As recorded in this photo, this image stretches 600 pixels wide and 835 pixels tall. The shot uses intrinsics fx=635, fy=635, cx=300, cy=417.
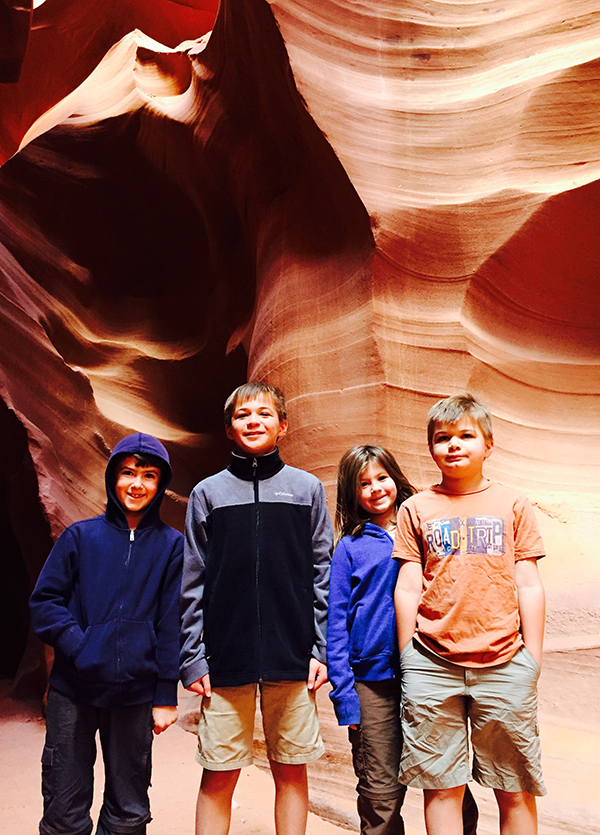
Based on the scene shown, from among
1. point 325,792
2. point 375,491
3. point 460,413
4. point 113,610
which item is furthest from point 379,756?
point 325,792

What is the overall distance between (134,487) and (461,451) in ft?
3.35

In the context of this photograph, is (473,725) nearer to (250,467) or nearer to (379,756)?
(379,756)

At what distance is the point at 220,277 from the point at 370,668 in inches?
166

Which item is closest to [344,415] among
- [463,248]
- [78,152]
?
[463,248]

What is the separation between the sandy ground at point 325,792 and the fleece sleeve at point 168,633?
1.06 m

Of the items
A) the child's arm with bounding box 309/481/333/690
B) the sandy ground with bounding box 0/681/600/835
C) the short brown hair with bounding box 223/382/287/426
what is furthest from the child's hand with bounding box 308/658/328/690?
the sandy ground with bounding box 0/681/600/835

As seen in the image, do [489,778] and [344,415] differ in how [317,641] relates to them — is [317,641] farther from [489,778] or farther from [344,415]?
[344,415]

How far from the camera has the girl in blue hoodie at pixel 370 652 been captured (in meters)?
1.74

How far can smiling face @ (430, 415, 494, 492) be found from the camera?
183 centimetres

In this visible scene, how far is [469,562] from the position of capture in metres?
1.72

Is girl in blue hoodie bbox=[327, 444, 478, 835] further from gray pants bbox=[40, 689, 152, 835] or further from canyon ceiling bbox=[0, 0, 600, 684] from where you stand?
canyon ceiling bbox=[0, 0, 600, 684]

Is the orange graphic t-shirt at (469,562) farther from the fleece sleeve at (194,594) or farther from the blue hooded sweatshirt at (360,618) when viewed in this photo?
the fleece sleeve at (194,594)

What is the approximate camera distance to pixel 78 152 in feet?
19.0

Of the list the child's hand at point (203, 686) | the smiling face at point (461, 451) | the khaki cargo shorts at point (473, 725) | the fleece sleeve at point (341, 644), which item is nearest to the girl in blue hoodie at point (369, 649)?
the fleece sleeve at point (341, 644)
